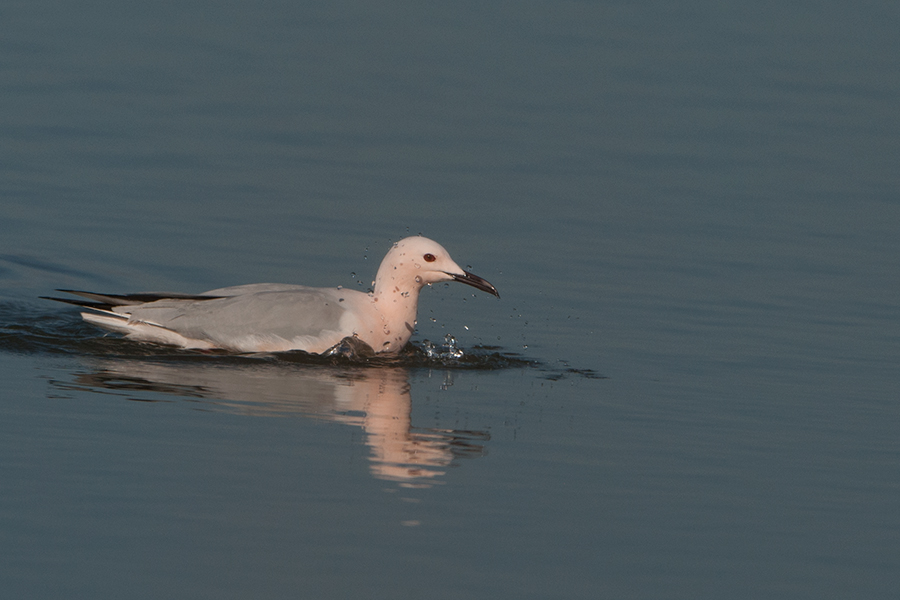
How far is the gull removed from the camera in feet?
42.4

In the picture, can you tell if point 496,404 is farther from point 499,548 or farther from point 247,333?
point 499,548

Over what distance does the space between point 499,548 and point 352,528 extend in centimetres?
77

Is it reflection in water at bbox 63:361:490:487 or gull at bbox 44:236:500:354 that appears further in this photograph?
gull at bbox 44:236:500:354

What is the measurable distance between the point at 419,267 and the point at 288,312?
1233 millimetres

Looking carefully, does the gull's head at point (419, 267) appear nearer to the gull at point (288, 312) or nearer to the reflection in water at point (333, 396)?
the gull at point (288, 312)

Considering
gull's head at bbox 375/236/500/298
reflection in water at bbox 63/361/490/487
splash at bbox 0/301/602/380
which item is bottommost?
reflection in water at bbox 63/361/490/487

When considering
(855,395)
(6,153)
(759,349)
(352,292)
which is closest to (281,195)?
(6,153)

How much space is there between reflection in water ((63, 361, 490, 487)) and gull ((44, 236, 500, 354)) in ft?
1.49

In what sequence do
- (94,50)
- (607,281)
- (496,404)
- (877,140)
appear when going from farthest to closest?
(94,50) < (877,140) < (607,281) < (496,404)

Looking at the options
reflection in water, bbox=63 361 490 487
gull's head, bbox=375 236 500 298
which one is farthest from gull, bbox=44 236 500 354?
reflection in water, bbox=63 361 490 487

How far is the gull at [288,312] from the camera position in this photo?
12.9 m

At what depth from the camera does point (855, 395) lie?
39.1 feet

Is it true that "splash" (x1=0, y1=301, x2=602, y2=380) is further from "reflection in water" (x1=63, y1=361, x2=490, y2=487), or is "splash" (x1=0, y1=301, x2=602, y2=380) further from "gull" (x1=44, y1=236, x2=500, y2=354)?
"reflection in water" (x1=63, y1=361, x2=490, y2=487)

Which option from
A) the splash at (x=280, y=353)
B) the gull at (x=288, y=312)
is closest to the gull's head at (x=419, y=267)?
the gull at (x=288, y=312)
